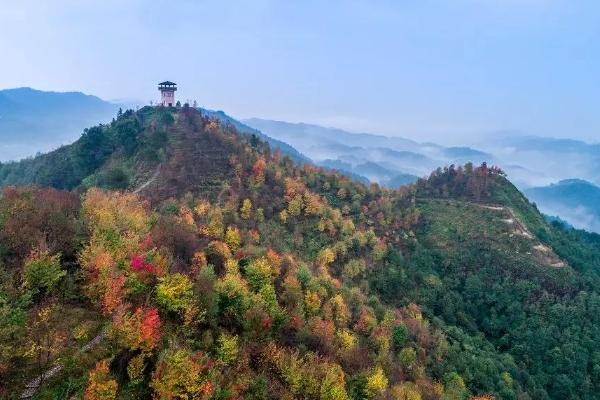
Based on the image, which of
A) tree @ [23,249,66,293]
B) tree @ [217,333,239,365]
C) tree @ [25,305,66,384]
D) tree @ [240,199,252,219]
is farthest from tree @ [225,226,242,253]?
tree @ [25,305,66,384]

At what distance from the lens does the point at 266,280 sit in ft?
189

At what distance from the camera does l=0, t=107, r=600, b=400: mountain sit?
33.8 m

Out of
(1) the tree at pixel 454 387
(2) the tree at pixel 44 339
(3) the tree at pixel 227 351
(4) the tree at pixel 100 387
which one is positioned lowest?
(1) the tree at pixel 454 387

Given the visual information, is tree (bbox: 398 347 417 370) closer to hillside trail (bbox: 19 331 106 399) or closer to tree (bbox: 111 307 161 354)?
tree (bbox: 111 307 161 354)

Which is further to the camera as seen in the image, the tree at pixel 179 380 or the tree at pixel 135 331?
the tree at pixel 135 331

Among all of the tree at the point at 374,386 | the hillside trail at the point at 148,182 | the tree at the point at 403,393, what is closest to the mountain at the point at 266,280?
the tree at the point at 374,386

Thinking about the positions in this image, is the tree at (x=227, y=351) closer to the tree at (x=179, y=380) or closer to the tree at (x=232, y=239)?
the tree at (x=179, y=380)

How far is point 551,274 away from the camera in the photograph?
11256 centimetres

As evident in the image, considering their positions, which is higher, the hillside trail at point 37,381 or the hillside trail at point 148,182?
the hillside trail at point 148,182

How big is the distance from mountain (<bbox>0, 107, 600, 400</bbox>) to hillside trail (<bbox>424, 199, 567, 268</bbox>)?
792 mm

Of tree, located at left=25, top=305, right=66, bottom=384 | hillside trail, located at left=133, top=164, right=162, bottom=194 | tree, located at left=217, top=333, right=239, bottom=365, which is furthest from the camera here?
hillside trail, located at left=133, top=164, right=162, bottom=194

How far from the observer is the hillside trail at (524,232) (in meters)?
120

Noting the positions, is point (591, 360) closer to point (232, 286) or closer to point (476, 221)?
point (476, 221)

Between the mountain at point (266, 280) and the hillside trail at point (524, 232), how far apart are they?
→ 792 mm
